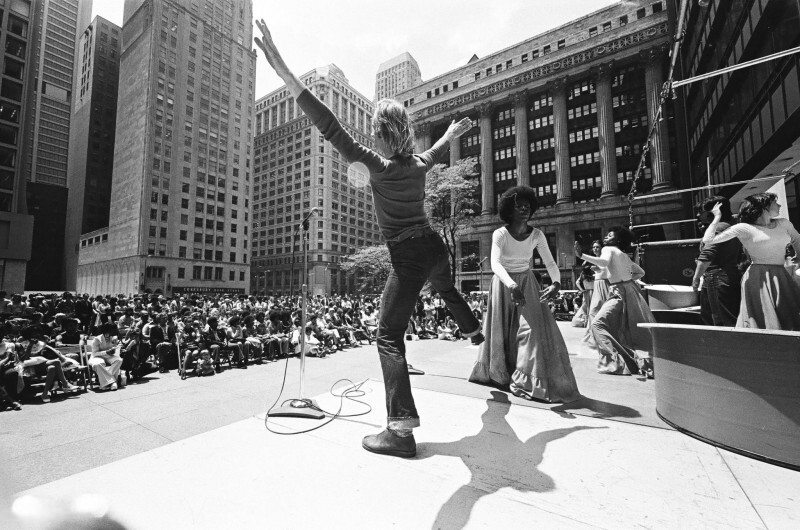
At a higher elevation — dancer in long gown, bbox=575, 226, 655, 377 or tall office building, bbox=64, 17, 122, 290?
tall office building, bbox=64, 17, 122, 290

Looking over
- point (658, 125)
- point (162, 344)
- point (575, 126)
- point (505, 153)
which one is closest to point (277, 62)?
point (162, 344)

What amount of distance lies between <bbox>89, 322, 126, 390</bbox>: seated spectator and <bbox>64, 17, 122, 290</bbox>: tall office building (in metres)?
95.3

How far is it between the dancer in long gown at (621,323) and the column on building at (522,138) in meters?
45.3

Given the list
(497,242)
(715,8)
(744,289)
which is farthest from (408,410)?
(715,8)

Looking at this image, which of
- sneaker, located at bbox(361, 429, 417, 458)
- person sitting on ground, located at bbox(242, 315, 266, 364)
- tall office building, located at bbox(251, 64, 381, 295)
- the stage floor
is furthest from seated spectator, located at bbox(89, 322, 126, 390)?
tall office building, located at bbox(251, 64, 381, 295)

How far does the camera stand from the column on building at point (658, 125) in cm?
3828

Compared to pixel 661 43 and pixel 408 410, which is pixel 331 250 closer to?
pixel 661 43

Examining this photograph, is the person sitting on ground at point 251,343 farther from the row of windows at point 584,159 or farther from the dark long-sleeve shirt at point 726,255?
the row of windows at point 584,159

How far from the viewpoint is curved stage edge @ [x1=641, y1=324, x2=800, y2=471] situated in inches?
90.4

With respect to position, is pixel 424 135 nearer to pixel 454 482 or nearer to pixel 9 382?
pixel 9 382

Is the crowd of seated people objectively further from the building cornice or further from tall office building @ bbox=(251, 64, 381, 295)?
tall office building @ bbox=(251, 64, 381, 295)

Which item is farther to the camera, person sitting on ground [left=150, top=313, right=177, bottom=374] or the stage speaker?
the stage speaker

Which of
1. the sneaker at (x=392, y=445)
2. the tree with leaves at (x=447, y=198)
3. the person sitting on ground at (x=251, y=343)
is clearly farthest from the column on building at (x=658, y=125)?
the sneaker at (x=392, y=445)

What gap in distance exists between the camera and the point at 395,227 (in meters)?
2.69
